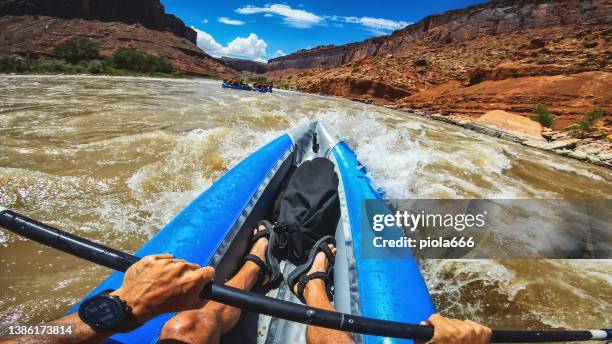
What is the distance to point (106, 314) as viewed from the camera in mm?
835

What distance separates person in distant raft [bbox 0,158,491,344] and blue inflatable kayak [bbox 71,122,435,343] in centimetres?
9

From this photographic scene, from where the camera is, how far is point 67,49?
32500mm

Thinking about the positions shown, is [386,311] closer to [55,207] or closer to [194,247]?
[194,247]

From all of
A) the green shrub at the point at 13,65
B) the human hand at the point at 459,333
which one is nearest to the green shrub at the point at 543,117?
the human hand at the point at 459,333

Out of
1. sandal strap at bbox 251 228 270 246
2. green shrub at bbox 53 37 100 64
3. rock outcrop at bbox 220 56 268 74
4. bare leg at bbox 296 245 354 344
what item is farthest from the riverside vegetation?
rock outcrop at bbox 220 56 268 74

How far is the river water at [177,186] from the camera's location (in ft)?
6.95

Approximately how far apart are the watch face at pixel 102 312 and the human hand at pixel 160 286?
4 centimetres

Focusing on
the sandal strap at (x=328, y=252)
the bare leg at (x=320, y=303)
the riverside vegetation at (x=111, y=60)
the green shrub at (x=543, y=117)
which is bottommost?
the bare leg at (x=320, y=303)

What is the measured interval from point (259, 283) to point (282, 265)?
1.06 feet

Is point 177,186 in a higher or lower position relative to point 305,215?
lower

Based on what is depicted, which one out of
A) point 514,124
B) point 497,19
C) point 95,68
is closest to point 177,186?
point 514,124

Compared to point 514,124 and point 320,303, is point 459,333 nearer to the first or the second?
point 320,303

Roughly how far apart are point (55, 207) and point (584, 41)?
2843cm

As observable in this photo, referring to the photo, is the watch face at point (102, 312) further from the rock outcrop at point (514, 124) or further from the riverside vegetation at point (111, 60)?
the riverside vegetation at point (111, 60)
